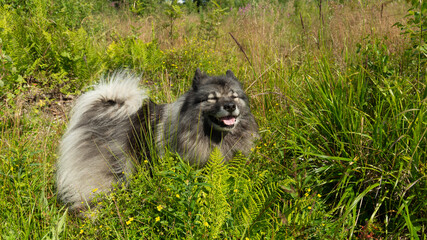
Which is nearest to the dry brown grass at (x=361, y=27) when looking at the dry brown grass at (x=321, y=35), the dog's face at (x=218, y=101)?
the dry brown grass at (x=321, y=35)

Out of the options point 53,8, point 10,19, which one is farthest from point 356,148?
point 53,8

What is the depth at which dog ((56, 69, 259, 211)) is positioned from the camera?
2.88m

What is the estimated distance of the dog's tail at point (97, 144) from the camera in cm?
290

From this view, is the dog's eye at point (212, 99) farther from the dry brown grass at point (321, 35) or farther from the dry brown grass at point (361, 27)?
the dry brown grass at point (361, 27)

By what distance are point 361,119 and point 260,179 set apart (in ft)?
2.95

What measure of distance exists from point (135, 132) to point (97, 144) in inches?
17.3

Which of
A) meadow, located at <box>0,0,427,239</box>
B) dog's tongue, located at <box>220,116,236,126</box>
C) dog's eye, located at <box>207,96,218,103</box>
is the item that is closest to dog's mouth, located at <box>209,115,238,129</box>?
dog's tongue, located at <box>220,116,236,126</box>

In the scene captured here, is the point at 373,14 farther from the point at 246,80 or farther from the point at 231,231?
the point at 231,231

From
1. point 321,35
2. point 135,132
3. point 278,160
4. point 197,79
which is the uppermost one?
point 321,35

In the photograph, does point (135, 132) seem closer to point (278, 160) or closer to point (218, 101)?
point (218, 101)

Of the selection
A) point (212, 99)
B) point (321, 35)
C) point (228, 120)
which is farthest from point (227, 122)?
point (321, 35)

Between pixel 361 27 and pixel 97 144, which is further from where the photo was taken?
pixel 361 27

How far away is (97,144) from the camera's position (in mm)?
3021

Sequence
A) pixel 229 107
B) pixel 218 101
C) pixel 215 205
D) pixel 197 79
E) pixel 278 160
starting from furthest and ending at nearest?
pixel 197 79, pixel 218 101, pixel 229 107, pixel 278 160, pixel 215 205
